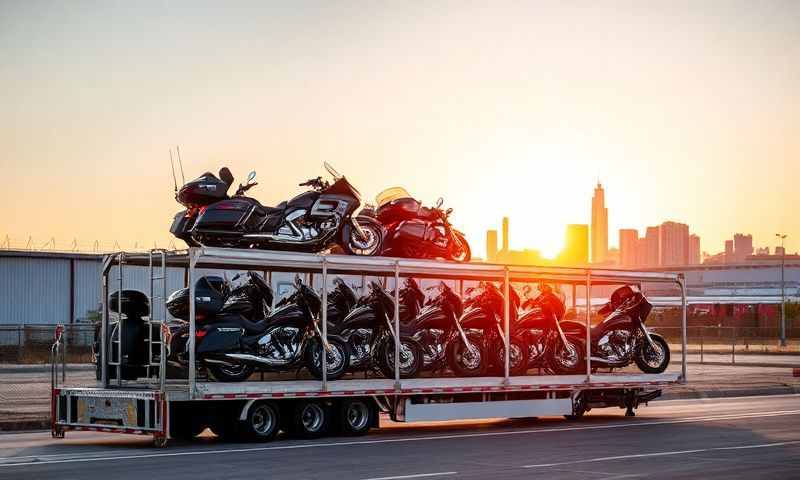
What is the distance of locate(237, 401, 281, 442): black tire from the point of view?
1892cm

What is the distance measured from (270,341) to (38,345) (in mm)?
34996

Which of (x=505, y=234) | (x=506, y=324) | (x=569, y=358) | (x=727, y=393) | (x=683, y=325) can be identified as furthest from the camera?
(x=505, y=234)

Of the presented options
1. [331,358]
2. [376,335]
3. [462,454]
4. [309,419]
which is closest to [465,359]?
[376,335]

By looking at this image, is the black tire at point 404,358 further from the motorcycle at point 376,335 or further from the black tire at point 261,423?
the black tire at point 261,423

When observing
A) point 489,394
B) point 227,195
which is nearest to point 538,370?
point 489,394

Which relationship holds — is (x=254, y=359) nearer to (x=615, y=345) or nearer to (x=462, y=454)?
(x=462, y=454)

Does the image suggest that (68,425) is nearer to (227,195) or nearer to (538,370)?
(227,195)

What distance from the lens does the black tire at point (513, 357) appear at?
22.3 m

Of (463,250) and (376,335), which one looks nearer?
(376,335)

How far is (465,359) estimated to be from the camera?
22.0 meters

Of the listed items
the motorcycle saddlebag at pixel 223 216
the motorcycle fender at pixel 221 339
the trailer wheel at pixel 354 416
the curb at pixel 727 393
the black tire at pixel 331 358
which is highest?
the motorcycle saddlebag at pixel 223 216

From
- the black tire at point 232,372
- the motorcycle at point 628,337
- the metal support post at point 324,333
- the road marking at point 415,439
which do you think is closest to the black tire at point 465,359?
the road marking at point 415,439

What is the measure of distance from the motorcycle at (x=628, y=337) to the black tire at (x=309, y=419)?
680cm

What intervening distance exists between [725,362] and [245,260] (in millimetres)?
36957
